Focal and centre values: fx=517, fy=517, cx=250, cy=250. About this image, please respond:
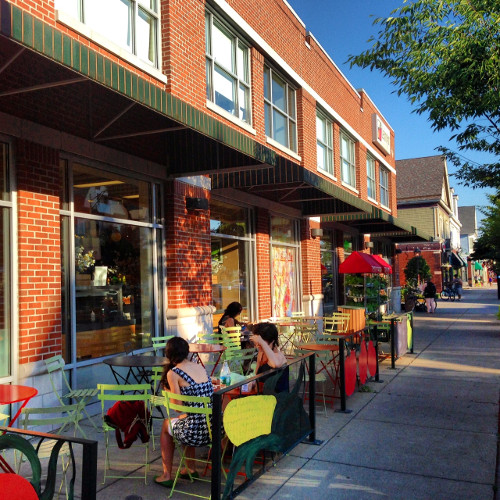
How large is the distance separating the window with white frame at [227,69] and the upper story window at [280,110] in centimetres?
121

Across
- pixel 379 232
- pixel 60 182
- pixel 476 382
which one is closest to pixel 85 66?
pixel 60 182

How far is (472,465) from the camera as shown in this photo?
16.4 ft

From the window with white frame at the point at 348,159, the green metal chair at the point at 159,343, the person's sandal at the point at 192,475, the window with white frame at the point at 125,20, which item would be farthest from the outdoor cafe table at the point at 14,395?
the window with white frame at the point at 348,159

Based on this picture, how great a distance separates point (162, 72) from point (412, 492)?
7.17m

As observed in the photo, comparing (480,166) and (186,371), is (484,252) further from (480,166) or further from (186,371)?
(186,371)

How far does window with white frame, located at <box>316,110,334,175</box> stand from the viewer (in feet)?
52.4

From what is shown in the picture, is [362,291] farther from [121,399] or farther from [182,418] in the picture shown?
[121,399]

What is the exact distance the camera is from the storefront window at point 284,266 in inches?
522

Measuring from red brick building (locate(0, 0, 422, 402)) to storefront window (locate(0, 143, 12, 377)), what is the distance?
0.9 inches

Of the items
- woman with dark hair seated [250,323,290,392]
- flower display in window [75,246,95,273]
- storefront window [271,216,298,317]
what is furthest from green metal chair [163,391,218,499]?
storefront window [271,216,298,317]

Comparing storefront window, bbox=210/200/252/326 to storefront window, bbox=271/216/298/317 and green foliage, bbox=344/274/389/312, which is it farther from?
green foliage, bbox=344/274/389/312

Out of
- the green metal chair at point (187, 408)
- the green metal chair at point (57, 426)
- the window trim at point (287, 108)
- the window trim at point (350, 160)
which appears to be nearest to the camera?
the green metal chair at point (57, 426)

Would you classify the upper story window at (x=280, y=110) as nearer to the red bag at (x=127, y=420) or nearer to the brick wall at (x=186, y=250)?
the brick wall at (x=186, y=250)

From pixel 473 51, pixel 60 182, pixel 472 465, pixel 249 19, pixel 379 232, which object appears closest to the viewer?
pixel 472 465
